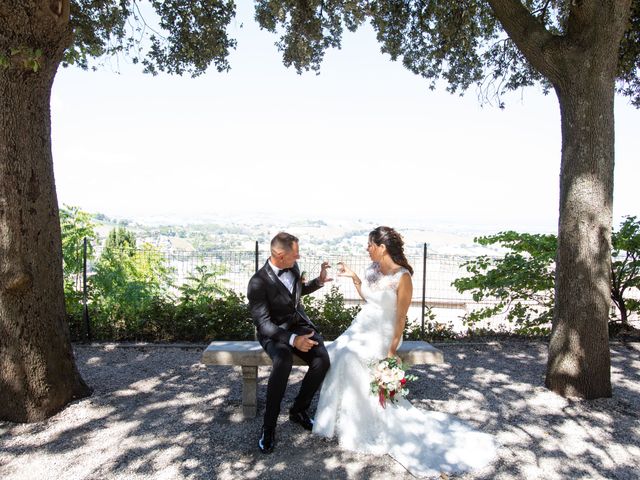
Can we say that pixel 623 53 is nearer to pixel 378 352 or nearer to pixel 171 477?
pixel 378 352

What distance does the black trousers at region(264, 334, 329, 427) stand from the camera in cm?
464

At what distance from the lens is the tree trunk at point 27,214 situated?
489 centimetres

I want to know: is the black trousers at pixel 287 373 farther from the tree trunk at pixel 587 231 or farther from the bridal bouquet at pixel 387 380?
the tree trunk at pixel 587 231

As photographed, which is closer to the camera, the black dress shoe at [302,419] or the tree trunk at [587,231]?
the black dress shoe at [302,419]

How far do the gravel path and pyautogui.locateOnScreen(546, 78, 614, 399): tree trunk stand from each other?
416 mm

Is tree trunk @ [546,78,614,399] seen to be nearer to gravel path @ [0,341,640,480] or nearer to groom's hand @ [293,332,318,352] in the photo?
gravel path @ [0,341,640,480]

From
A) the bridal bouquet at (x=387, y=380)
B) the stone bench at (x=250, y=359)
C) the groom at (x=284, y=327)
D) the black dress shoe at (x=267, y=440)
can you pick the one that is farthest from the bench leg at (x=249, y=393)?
the bridal bouquet at (x=387, y=380)

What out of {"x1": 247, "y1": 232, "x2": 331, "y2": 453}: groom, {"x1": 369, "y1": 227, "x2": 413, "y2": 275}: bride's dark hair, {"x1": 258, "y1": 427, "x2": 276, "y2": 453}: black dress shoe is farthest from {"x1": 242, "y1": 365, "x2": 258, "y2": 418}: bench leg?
{"x1": 369, "y1": 227, "x2": 413, "y2": 275}: bride's dark hair

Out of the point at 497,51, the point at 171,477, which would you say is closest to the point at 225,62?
the point at 497,51

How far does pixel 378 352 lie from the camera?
194 inches

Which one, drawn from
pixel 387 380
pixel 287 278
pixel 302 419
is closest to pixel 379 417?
pixel 387 380

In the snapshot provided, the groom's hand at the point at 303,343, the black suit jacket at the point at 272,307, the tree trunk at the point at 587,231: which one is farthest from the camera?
the tree trunk at the point at 587,231

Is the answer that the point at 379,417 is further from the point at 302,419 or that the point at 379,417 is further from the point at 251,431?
the point at 251,431

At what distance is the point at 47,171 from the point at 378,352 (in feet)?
12.0
